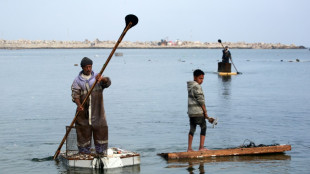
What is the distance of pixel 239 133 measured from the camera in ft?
47.4

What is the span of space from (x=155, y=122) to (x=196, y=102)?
6391 millimetres

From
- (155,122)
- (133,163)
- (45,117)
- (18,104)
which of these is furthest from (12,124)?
(133,163)

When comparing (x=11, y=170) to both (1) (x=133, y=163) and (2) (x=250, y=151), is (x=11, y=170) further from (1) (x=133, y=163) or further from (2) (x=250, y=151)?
(2) (x=250, y=151)

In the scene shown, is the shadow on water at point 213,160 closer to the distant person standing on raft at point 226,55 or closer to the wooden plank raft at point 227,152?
the wooden plank raft at point 227,152

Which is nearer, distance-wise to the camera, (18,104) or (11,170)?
(11,170)

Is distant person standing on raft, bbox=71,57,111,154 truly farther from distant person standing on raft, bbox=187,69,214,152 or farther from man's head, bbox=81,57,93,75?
distant person standing on raft, bbox=187,69,214,152

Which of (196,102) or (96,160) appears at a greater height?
(196,102)

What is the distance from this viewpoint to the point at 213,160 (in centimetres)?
1082

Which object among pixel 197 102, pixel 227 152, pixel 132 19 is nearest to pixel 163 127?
pixel 227 152

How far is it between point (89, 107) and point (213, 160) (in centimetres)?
273

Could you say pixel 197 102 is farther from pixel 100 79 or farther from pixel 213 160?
pixel 100 79

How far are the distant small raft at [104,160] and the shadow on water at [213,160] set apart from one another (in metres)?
0.82

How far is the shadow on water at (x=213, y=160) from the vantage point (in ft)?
34.2

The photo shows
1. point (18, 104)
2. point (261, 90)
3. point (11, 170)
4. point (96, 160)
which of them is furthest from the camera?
point (261, 90)
